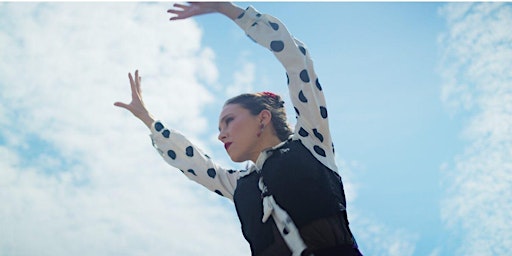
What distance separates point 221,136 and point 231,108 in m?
0.25

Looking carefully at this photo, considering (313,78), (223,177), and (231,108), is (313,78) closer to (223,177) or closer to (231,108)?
(231,108)

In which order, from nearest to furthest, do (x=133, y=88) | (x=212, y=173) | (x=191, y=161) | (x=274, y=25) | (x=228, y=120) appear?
1. (x=274, y=25)
2. (x=228, y=120)
3. (x=212, y=173)
4. (x=191, y=161)
5. (x=133, y=88)

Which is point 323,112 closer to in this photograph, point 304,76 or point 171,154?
point 304,76

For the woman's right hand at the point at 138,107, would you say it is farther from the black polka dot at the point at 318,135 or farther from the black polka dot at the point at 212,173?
the black polka dot at the point at 318,135

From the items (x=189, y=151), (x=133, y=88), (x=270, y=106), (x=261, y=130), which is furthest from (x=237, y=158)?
(x=133, y=88)

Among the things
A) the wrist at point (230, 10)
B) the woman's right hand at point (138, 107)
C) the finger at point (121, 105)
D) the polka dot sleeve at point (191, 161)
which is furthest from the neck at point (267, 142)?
the finger at point (121, 105)

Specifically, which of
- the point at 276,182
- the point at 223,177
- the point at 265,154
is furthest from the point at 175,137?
the point at 276,182

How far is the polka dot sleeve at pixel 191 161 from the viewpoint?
3.68 m

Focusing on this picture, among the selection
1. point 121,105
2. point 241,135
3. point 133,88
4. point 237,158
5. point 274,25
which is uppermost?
point 133,88

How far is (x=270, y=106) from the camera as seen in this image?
11.4 feet

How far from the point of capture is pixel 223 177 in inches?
145

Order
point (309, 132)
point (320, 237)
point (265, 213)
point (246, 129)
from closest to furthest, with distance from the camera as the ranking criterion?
point (320, 237) < point (265, 213) < point (309, 132) < point (246, 129)

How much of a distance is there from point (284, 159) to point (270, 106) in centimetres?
76

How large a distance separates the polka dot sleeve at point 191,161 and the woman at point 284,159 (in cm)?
16
